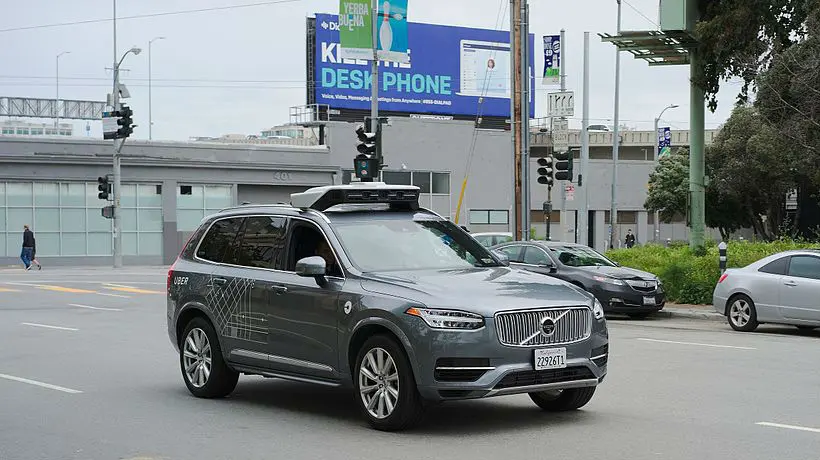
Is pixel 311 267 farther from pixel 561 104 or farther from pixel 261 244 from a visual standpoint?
pixel 561 104

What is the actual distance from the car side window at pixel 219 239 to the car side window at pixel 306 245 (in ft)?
3.37

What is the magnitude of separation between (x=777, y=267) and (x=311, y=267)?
11661mm

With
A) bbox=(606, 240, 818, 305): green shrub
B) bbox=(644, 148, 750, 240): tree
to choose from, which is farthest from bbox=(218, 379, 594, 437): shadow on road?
bbox=(644, 148, 750, 240): tree

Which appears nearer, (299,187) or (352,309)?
(352,309)

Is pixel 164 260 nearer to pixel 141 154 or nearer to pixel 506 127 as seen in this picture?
pixel 141 154

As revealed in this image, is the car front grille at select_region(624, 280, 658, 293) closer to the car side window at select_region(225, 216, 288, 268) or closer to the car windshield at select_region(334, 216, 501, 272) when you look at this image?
the car windshield at select_region(334, 216, 501, 272)

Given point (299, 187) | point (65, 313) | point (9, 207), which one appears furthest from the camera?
point (299, 187)

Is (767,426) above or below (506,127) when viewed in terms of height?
below

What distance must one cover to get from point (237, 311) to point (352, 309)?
5.82 feet

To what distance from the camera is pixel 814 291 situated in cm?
1812

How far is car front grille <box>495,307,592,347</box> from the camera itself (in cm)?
883

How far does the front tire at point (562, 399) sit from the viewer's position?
32.4 ft

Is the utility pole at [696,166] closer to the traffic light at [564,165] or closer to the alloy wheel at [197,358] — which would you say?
the traffic light at [564,165]

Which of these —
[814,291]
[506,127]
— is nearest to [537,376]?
[814,291]
